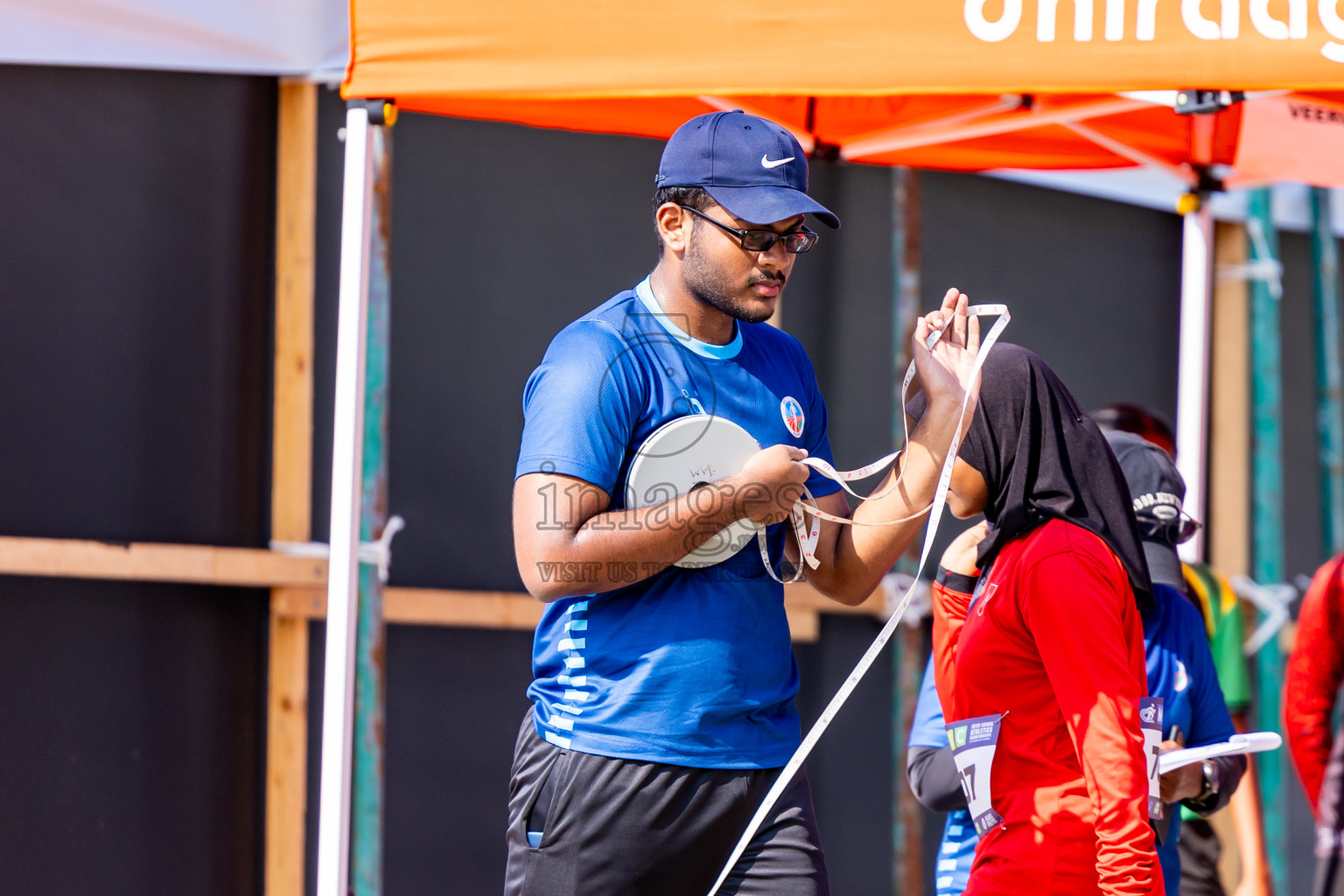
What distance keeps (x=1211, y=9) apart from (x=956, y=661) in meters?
1.23

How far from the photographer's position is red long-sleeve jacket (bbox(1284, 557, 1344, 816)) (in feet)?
10.7

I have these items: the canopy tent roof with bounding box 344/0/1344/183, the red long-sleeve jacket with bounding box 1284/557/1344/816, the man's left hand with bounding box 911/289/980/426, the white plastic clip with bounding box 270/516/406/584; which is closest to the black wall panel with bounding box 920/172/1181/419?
the red long-sleeve jacket with bounding box 1284/557/1344/816

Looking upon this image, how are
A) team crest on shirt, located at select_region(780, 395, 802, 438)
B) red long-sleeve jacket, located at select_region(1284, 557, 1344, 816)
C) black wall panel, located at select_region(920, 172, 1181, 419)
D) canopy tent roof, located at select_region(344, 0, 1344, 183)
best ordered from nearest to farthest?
team crest on shirt, located at select_region(780, 395, 802, 438) → canopy tent roof, located at select_region(344, 0, 1344, 183) → red long-sleeve jacket, located at select_region(1284, 557, 1344, 816) → black wall panel, located at select_region(920, 172, 1181, 419)

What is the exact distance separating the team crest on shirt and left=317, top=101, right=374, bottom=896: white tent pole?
1026 millimetres

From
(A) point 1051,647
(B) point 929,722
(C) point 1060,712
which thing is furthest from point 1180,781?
(A) point 1051,647

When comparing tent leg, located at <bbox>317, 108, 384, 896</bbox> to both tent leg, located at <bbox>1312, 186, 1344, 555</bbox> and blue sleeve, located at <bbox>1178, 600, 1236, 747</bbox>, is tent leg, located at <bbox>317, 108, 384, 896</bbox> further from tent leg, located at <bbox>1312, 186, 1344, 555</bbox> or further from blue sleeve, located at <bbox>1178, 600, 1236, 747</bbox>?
tent leg, located at <bbox>1312, 186, 1344, 555</bbox>

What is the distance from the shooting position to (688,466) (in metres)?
1.94

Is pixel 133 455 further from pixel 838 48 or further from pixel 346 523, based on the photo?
pixel 838 48

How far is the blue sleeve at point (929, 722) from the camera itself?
253 centimetres

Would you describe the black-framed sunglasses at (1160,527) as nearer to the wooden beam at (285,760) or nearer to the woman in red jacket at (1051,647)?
the woman in red jacket at (1051,647)

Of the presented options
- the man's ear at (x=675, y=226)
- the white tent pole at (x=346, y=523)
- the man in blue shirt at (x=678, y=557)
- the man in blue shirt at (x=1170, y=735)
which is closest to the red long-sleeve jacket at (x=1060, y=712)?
the man in blue shirt at (x=678, y=557)

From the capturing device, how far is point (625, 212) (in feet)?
14.9

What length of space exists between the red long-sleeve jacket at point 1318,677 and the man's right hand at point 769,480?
1984 millimetres

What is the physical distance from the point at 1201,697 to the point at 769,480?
1.20m
